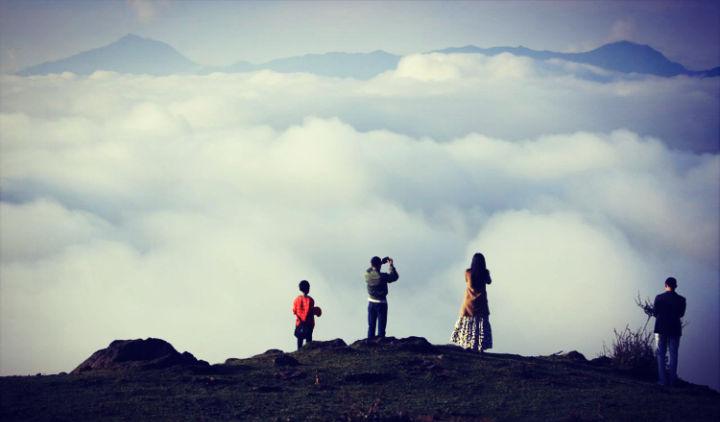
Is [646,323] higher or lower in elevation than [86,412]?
higher

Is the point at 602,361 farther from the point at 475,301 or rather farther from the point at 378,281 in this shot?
the point at 378,281

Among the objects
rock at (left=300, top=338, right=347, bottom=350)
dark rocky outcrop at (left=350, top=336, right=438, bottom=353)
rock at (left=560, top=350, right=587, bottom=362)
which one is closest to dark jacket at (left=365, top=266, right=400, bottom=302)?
dark rocky outcrop at (left=350, top=336, right=438, bottom=353)

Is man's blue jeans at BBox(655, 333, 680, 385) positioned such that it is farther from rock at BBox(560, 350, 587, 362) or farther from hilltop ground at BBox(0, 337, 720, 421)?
rock at BBox(560, 350, 587, 362)

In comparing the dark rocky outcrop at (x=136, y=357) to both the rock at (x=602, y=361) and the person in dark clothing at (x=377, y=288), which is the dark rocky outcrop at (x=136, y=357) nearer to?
the person in dark clothing at (x=377, y=288)

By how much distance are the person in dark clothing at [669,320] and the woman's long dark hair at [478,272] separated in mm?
3714

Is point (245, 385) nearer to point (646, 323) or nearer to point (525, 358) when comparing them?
point (525, 358)

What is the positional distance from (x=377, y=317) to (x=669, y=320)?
6.61m

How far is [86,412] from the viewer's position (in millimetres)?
12273

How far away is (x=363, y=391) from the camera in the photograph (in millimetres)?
13828

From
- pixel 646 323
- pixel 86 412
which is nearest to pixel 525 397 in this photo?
pixel 646 323

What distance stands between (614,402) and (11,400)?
11.1 metres

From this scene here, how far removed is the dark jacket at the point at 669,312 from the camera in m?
15.1

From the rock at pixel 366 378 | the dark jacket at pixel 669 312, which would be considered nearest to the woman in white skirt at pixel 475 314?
the rock at pixel 366 378

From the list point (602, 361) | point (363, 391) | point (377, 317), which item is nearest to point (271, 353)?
point (377, 317)
